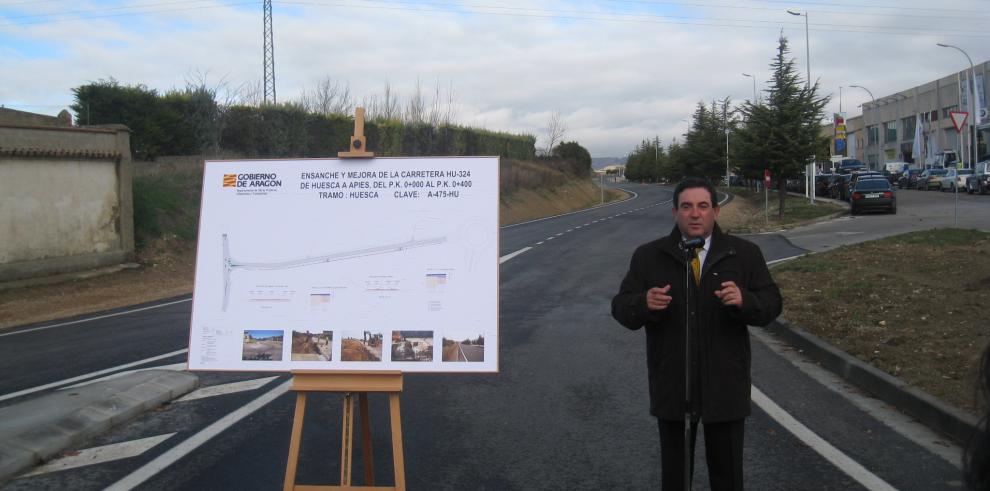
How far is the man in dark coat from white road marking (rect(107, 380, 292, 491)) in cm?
342

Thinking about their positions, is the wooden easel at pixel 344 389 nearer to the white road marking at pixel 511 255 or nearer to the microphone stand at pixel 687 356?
the microphone stand at pixel 687 356

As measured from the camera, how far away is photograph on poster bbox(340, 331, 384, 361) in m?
4.70

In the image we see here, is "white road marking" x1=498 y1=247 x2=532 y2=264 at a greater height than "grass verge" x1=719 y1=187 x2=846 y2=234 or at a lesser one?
lesser

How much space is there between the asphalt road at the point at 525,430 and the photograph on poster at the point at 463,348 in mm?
1276

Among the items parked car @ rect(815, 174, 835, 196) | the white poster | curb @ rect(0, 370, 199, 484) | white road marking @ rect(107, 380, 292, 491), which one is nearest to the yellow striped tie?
the white poster

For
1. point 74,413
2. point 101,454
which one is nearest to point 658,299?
point 101,454

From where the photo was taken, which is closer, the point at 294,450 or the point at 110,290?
the point at 294,450

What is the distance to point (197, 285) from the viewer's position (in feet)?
16.0

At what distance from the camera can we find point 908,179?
197 feet

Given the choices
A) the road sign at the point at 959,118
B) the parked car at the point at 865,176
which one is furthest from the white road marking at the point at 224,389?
the parked car at the point at 865,176

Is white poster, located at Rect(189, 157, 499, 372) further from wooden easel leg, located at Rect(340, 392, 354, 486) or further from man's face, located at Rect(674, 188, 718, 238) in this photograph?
man's face, located at Rect(674, 188, 718, 238)

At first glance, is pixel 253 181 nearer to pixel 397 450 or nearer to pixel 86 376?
pixel 397 450

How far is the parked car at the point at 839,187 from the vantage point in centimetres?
4787

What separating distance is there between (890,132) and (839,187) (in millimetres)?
46354
